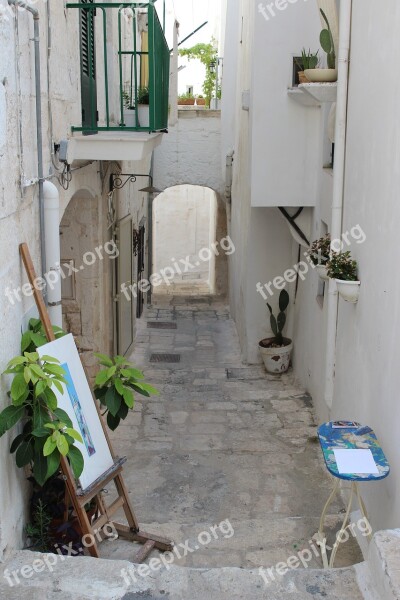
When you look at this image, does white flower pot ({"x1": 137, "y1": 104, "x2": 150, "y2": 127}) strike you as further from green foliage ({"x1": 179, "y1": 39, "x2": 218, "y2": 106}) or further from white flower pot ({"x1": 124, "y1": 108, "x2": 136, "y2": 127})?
green foliage ({"x1": 179, "y1": 39, "x2": 218, "y2": 106})

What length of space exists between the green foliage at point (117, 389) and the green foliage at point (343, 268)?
1884 mm

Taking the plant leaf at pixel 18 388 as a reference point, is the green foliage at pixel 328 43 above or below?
above

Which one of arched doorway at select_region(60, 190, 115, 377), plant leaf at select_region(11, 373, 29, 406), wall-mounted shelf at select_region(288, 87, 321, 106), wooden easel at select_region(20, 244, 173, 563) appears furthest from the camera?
wall-mounted shelf at select_region(288, 87, 321, 106)

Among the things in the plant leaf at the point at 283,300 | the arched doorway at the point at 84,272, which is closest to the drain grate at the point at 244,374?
the plant leaf at the point at 283,300

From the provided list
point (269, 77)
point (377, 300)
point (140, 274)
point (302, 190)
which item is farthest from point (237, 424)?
point (140, 274)

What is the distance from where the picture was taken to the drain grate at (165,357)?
10753 mm

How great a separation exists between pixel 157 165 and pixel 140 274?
2.81 m

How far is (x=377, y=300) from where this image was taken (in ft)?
16.1

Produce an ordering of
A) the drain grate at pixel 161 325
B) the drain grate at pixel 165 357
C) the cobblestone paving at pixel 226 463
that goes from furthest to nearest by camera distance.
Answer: the drain grate at pixel 161 325, the drain grate at pixel 165 357, the cobblestone paving at pixel 226 463

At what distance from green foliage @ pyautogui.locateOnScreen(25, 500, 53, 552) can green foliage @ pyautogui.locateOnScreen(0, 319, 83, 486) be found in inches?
21.9

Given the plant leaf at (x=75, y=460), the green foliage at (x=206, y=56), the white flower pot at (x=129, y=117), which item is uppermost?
the green foliage at (x=206, y=56)

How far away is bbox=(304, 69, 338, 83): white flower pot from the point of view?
653cm

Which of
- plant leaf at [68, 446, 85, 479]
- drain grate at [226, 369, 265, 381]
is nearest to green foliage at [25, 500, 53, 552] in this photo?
plant leaf at [68, 446, 85, 479]

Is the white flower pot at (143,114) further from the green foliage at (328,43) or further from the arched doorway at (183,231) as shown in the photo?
the arched doorway at (183,231)
